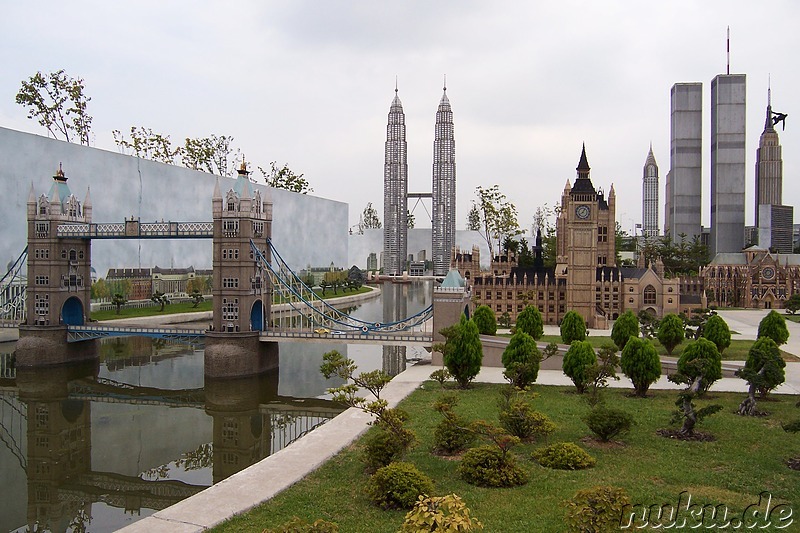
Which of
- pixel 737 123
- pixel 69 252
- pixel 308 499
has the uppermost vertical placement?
pixel 737 123

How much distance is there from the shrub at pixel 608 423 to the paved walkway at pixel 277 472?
23.2ft

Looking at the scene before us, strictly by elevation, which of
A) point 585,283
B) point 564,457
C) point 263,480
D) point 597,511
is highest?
point 585,283

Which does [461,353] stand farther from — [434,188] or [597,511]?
[434,188]

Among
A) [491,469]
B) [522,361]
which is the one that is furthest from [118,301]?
[491,469]

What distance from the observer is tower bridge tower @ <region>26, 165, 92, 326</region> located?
124 ft

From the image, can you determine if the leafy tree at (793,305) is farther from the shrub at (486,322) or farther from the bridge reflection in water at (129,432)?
the bridge reflection in water at (129,432)

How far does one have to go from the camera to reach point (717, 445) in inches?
711

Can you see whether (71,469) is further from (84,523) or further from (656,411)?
(656,411)

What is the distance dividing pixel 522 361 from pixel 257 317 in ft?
53.6

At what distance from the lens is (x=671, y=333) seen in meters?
34.7

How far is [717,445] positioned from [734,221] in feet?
273

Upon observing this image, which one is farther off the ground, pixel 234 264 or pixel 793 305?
pixel 234 264

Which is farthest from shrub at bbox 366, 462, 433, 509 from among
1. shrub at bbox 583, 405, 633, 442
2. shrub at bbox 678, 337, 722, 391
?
shrub at bbox 678, 337, 722, 391

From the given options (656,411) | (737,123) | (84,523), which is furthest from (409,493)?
(737,123)
